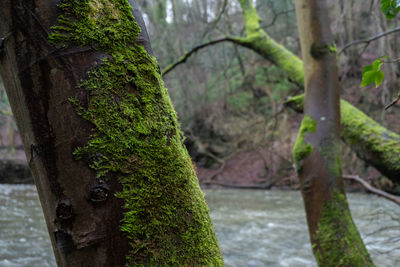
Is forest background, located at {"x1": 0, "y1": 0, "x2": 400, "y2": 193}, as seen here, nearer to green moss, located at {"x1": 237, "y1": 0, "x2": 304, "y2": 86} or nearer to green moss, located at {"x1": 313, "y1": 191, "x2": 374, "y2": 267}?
green moss, located at {"x1": 237, "y1": 0, "x2": 304, "y2": 86}

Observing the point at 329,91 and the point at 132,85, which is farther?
the point at 329,91

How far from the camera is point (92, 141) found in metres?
0.74

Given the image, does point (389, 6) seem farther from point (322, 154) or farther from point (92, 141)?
point (322, 154)

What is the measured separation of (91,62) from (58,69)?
77 mm

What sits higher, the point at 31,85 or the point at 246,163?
the point at 31,85

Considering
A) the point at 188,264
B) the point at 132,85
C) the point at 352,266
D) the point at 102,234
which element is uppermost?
the point at 132,85

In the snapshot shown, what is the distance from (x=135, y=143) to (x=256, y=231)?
22.6 ft

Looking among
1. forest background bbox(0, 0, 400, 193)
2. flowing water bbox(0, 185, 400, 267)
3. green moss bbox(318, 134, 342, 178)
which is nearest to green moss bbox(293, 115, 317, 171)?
green moss bbox(318, 134, 342, 178)

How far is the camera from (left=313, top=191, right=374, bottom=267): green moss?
2.75 m

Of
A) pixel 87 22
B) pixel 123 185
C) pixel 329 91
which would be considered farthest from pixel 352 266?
pixel 87 22

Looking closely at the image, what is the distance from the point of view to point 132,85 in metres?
0.82

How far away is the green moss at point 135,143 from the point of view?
2.43 feet

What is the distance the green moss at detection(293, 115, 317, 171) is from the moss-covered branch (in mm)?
685

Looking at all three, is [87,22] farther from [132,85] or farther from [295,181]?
[295,181]
